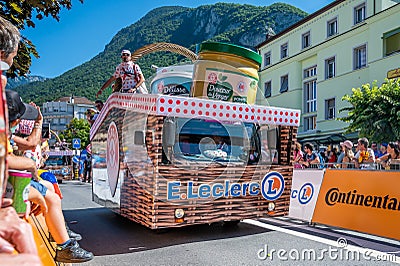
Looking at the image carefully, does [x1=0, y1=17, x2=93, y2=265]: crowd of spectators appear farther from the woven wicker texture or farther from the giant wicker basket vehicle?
the woven wicker texture

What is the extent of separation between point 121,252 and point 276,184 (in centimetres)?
274

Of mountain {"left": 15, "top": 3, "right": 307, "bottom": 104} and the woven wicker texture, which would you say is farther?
mountain {"left": 15, "top": 3, "right": 307, "bottom": 104}

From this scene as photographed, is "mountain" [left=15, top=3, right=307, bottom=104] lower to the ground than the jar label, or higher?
higher

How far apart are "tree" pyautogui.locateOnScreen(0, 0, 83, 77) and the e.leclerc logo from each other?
4.77 metres

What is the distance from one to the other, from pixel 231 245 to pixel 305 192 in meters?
2.54

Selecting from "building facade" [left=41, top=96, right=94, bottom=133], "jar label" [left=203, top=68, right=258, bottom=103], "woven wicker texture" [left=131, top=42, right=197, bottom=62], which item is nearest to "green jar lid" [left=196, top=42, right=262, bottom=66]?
"jar label" [left=203, top=68, right=258, bottom=103]

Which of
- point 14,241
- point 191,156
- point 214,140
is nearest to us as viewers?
point 14,241

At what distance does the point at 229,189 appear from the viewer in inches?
229

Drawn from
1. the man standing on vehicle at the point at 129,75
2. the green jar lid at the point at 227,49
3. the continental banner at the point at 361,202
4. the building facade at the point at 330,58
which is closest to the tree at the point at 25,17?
the man standing on vehicle at the point at 129,75

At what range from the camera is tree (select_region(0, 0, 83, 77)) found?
24.7ft

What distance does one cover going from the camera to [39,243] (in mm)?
2809

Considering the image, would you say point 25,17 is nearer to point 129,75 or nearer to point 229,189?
point 129,75

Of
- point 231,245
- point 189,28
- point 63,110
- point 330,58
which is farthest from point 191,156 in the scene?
point 189,28

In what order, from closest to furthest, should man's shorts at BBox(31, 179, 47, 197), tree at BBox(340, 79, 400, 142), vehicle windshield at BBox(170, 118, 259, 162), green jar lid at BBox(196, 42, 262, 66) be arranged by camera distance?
man's shorts at BBox(31, 179, 47, 197)
vehicle windshield at BBox(170, 118, 259, 162)
green jar lid at BBox(196, 42, 262, 66)
tree at BBox(340, 79, 400, 142)
